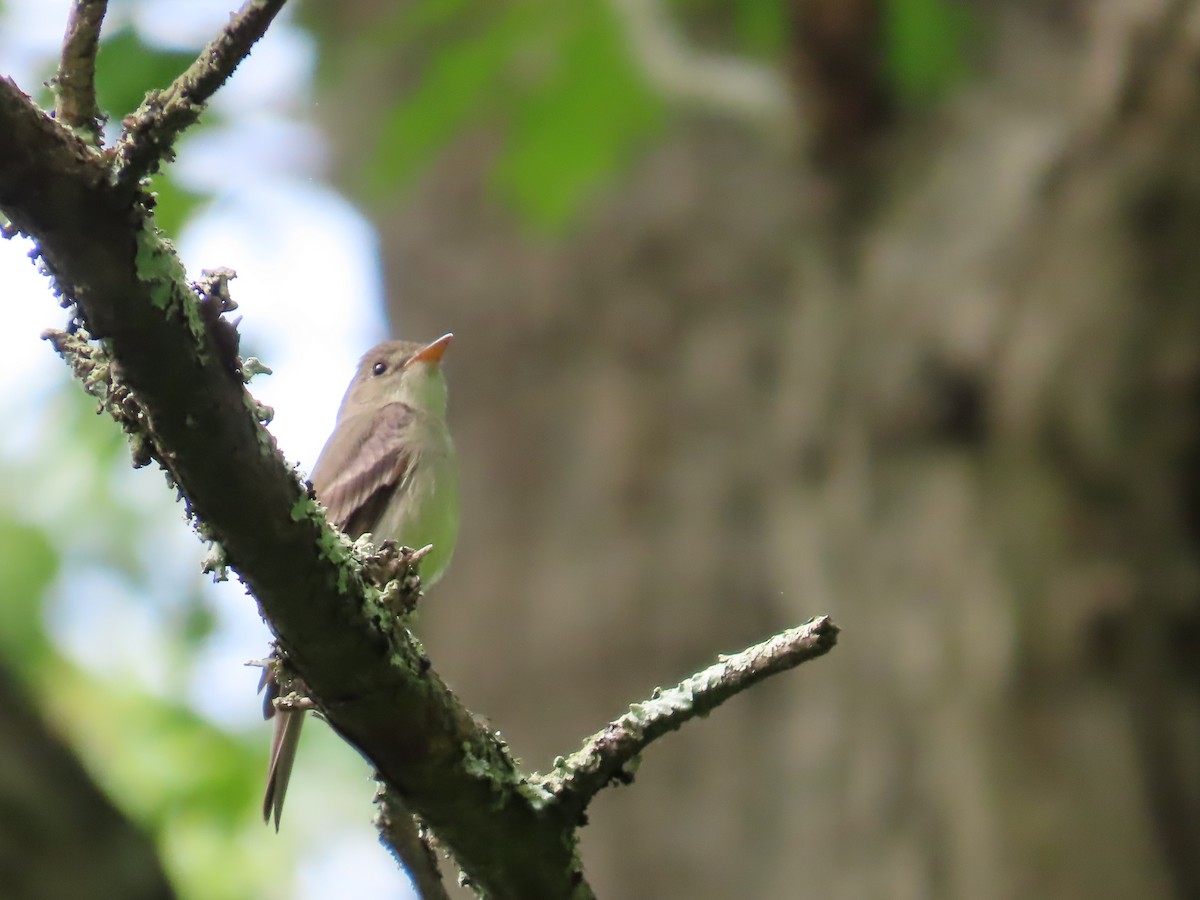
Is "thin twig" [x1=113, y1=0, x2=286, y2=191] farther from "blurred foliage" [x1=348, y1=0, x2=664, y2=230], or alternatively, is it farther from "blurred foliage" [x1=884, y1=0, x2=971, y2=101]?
"blurred foliage" [x1=884, y1=0, x2=971, y2=101]

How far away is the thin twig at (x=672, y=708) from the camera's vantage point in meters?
1.65

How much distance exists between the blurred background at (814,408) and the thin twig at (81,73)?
82.3 inches

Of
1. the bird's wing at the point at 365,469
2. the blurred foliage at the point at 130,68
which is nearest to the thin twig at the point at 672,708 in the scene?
the bird's wing at the point at 365,469

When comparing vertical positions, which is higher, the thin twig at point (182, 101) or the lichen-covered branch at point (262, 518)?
the thin twig at point (182, 101)

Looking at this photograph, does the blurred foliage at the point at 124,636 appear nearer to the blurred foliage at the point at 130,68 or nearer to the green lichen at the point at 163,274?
the blurred foliage at the point at 130,68

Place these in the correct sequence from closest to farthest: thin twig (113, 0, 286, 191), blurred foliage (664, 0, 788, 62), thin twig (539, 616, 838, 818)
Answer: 1. thin twig (113, 0, 286, 191)
2. thin twig (539, 616, 838, 818)
3. blurred foliage (664, 0, 788, 62)

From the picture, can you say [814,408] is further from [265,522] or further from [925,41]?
[265,522]

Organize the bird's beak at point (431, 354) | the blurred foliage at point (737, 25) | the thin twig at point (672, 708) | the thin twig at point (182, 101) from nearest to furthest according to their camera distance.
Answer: the thin twig at point (182, 101) → the thin twig at point (672, 708) → the blurred foliage at point (737, 25) → the bird's beak at point (431, 354)

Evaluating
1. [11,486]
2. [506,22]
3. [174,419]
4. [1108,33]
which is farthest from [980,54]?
[11,486]

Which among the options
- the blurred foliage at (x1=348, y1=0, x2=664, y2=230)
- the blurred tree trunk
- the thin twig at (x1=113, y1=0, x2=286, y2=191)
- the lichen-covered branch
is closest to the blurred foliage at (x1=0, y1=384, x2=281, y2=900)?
the blurred tree trunk

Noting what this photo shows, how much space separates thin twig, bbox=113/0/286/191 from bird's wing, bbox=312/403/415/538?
2.46m

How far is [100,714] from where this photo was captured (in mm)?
6668

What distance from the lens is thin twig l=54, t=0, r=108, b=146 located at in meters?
1.35

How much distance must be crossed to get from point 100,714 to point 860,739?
415cm
